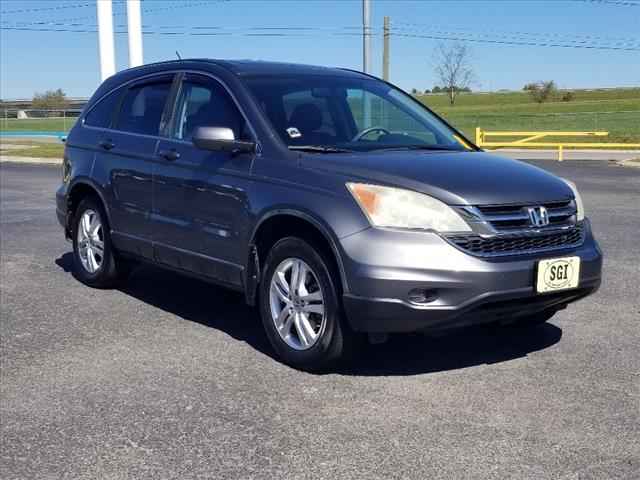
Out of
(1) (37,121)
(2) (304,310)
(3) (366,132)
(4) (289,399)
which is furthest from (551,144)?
(1) (37,121)

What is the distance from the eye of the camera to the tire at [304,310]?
14.8ft

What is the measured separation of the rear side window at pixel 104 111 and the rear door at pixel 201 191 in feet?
3.57

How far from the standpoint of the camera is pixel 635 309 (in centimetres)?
620

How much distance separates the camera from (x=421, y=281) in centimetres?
420

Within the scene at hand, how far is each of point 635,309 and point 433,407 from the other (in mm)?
2774

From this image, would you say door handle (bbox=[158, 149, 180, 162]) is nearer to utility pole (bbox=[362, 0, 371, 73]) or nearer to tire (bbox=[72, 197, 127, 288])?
tire (bbox=[72, 197, 127, 288])

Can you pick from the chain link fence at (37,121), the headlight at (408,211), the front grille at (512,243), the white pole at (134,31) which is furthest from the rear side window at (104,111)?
the chain link fence at (37,121)

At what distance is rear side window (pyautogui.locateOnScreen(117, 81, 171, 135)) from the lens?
609 cm

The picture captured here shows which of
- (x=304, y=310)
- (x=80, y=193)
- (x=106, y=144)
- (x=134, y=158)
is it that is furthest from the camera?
(x=80, y=193)

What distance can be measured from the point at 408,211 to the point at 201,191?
1636 mm

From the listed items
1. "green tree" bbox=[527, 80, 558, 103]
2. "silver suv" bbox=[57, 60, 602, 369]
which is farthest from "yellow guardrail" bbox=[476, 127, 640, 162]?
"green tree" bbox=[527, 80, 558, 103]

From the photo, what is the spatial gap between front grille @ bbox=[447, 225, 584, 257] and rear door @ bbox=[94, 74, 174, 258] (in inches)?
102

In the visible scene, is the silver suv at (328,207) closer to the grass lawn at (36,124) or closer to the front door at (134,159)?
the front door at (134,159)

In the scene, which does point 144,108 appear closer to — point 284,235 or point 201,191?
point 201,191
